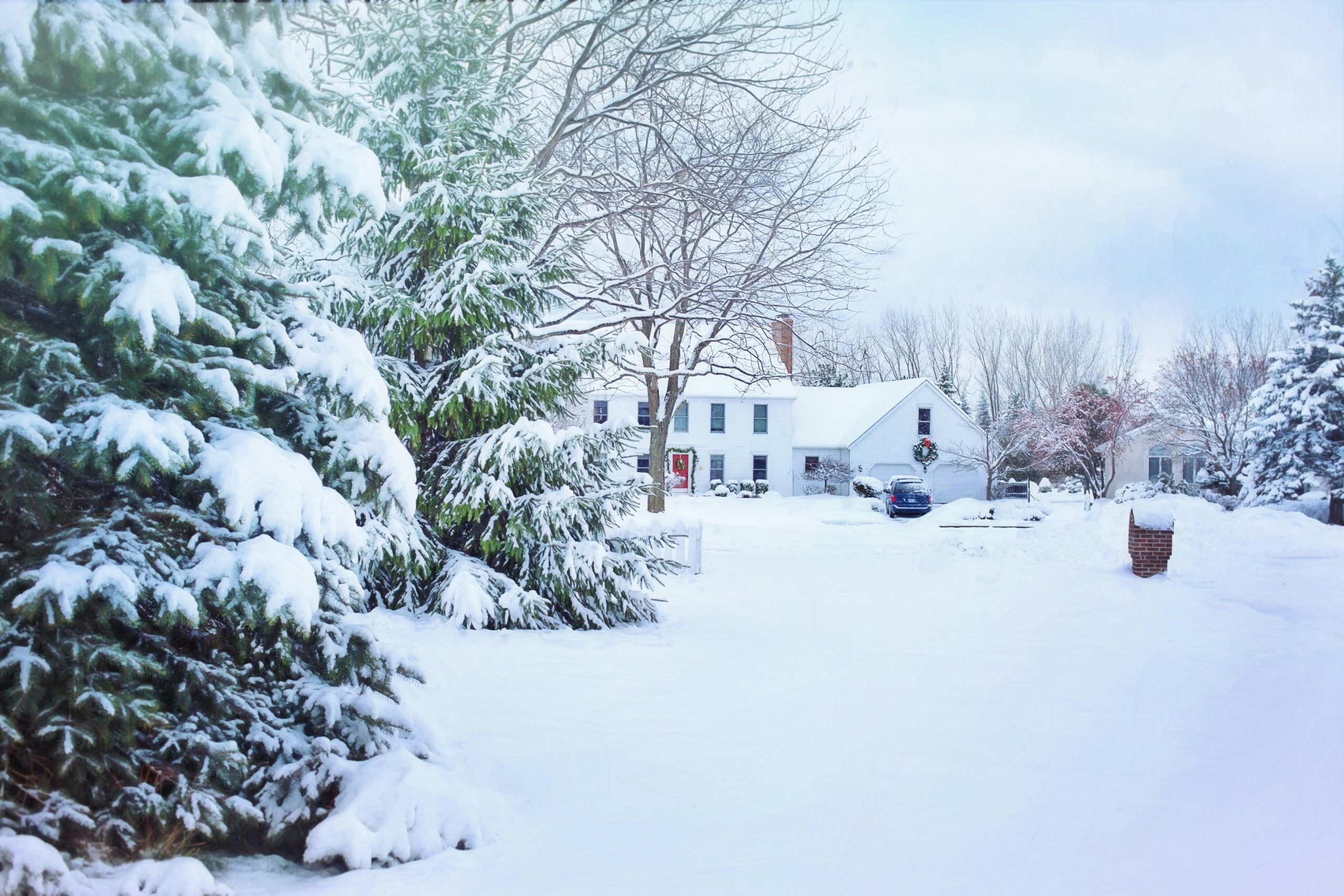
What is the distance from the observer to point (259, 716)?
3.39 meters

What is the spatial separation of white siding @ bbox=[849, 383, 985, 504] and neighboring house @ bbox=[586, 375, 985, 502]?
3 cm

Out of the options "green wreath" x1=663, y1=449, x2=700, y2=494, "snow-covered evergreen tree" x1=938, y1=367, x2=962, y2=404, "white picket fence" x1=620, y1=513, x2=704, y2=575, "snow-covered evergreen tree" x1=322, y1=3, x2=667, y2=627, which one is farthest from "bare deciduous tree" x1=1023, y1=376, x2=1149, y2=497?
"snow-covered evergreen tree" x1=322, y1=3, x2=667, y2=627

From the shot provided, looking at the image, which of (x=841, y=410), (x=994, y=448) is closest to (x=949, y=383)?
(x=841, y=410)

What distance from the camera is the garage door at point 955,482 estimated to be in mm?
37938

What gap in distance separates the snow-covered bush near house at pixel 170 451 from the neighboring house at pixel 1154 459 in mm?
34207

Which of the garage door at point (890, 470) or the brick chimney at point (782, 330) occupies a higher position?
the brick chimney at point (782, 330)

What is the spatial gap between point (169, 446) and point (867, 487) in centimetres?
3319

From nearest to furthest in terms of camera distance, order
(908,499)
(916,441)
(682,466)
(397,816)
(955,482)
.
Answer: (397,816) → (908,499) → (682,466) → (916,441) → (955,482)

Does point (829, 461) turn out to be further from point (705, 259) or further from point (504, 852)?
point (504, 852)

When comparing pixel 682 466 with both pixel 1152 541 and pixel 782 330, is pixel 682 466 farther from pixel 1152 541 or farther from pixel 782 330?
pixel 1152 541

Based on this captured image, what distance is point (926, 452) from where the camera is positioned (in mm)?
37219

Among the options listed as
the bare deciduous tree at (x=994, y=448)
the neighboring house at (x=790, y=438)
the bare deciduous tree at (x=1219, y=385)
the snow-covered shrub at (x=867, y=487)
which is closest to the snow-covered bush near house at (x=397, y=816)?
the bare deciduous tree at (x=1219, y=385)

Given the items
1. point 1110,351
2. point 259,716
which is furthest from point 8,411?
point 1110,351

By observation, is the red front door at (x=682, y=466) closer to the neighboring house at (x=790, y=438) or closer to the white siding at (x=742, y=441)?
the neighboring house at (x=790, y=438)
